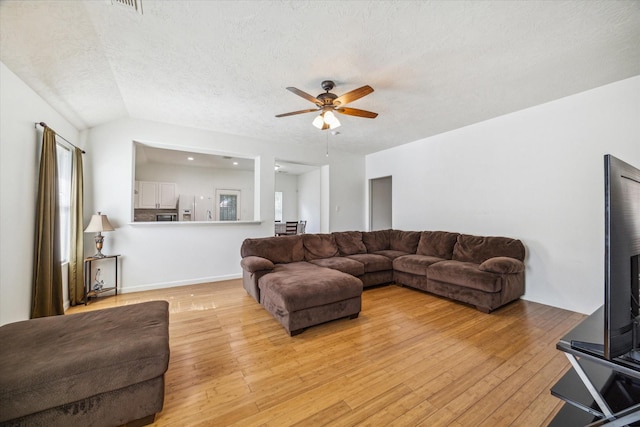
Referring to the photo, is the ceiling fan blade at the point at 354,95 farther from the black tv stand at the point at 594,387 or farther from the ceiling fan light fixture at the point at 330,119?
the black tv stand at the point at 594,387

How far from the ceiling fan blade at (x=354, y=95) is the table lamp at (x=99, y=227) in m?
3.53

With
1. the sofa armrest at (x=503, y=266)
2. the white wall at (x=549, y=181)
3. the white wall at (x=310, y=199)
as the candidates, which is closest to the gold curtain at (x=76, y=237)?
the sofa armrest at (x=503, y=266)

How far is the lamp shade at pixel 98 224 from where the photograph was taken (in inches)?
130

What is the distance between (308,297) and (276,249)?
4.66 feet

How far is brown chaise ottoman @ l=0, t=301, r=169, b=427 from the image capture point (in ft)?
3.88

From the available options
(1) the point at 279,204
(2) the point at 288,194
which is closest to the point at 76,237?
(1) the point at 279,204

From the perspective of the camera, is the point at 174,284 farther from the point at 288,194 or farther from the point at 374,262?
the point at 288,194

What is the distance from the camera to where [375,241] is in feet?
15.9

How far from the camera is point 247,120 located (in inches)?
153

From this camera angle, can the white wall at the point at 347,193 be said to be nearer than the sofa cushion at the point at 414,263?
No

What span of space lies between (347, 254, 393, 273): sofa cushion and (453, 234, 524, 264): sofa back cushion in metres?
1.05

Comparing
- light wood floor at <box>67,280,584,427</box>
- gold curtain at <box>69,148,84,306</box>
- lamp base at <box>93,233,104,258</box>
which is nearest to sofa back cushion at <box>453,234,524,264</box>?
light wood floor at <box>67,280,584,427</box>

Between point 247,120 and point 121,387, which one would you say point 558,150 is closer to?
point 247,120

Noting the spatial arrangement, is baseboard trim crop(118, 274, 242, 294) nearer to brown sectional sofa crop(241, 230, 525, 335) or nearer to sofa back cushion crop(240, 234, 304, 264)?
brown sectional sofa crop(241, 230, 525, 335)
